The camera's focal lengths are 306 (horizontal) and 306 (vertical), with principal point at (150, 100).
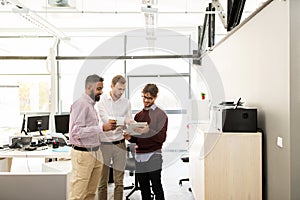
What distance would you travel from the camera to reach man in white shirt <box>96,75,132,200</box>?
3.19 m

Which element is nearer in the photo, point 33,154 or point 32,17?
point 33,154

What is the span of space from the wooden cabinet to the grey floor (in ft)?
4.56

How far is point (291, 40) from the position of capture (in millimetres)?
2215

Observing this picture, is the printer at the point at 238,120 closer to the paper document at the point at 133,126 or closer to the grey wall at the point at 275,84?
the grey wall at the point at 275,84

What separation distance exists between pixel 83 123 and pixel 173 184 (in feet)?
8.29

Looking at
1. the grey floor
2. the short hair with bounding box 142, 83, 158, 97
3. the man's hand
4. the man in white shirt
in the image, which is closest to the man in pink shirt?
the man's hand

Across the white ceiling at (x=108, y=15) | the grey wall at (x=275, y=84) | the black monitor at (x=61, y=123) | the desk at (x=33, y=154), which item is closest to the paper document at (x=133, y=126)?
the desk at (x=33, y=154)

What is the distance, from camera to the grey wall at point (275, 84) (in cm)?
223

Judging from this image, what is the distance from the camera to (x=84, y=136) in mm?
2766

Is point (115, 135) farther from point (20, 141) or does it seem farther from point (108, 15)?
point (108, 15)

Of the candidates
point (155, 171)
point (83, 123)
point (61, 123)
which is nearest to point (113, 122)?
point (83, 123)

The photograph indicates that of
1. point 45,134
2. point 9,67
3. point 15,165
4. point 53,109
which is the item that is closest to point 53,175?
point 45,134

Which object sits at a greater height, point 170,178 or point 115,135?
point 115,135

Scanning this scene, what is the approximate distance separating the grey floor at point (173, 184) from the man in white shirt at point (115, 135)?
2.30 feet
